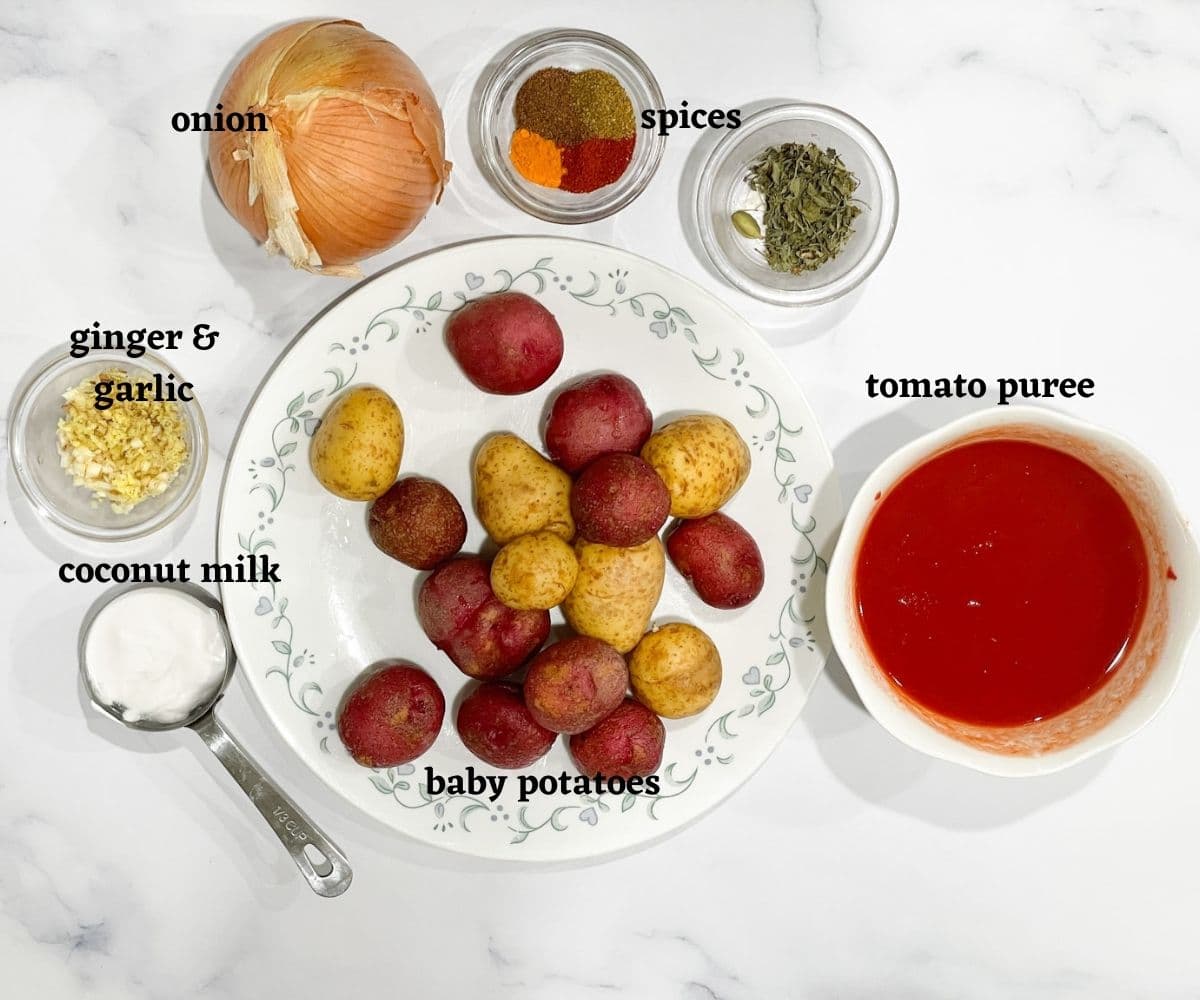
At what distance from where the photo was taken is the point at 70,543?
125 centimetres

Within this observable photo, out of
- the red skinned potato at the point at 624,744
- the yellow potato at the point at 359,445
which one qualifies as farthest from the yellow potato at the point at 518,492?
the red skinned potato at the point at 624,744

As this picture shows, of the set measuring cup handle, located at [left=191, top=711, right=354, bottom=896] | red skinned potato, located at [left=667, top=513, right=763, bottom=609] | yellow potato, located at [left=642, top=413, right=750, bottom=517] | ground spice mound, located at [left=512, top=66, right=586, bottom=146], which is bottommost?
measuring cup handle, located at [left=191, top=711, right=354, bottom=896]

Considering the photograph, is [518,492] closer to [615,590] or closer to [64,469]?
[615,590]

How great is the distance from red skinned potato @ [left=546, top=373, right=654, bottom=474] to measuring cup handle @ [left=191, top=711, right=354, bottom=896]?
21.6 inches

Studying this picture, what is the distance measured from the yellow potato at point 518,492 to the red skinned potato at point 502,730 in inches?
7.3

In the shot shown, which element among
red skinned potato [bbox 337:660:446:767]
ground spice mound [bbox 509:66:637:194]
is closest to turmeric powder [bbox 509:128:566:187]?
ground spice mound [bbox 509:66:637:194]

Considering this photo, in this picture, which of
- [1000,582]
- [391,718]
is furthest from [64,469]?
[1000,582]

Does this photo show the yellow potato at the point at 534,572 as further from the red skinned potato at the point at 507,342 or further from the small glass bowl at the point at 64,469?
the small glass bowl at the point at 64,469

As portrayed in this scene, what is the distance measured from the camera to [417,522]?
112 centimetres

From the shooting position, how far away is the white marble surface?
122 cm

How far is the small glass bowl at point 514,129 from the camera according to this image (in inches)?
46.7

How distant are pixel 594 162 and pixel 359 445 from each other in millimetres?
429

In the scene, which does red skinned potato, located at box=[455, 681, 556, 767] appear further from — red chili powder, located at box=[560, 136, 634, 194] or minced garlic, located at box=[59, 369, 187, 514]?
red chili powder, located at box=[560, 136, 634, 194]

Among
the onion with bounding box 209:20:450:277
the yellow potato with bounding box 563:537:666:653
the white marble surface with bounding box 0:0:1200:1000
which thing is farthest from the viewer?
the white marble surface with bounding box 0:0:1200:1000
